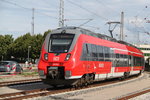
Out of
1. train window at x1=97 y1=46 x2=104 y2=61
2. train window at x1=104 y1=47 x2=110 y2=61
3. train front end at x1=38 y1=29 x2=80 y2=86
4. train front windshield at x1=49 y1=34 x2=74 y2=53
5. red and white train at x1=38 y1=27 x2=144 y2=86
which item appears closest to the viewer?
train front end at x1=38 y1=29 x2=80 y2=86

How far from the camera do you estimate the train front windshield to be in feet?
47.7

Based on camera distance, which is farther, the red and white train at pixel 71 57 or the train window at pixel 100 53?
the train window at pixel 100 53

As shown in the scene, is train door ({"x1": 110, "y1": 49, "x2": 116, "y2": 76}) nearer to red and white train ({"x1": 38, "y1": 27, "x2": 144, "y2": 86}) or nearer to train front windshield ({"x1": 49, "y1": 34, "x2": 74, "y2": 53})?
red and white train ({"x1": 38, "y1": 27, "x2": 144, "y2": 86})

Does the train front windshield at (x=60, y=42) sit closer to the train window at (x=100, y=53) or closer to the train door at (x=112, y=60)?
the train window at (x=100, y=53)

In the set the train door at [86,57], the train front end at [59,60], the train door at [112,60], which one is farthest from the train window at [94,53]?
the train door at [112,60]

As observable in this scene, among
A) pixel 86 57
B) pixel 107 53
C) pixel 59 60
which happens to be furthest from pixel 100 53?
pixel 59 60

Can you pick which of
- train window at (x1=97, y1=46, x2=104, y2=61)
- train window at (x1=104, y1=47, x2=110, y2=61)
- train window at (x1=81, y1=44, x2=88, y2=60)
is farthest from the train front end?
train window at (x1=104, y1=47, x2=110, y2=61)

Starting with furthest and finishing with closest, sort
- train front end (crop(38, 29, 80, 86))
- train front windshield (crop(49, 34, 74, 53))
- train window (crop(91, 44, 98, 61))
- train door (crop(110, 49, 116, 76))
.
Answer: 1. train door (crop(110, 49, 116, 76))
2. train window (crop(91, 44, 98, 61))
3. train front windshield (crop(49, 34, 74, 53))
4. train front end (crop(38, 29, 80, 86))

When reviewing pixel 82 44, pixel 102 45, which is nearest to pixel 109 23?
pixel 102 45

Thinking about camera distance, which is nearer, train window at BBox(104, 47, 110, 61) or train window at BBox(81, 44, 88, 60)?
train window at BBox(81, 44, 88, 60)

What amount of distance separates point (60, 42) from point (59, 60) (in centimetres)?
123

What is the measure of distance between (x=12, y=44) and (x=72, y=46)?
70381 millimetres

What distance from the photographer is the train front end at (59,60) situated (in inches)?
550

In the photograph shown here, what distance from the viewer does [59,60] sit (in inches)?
555
